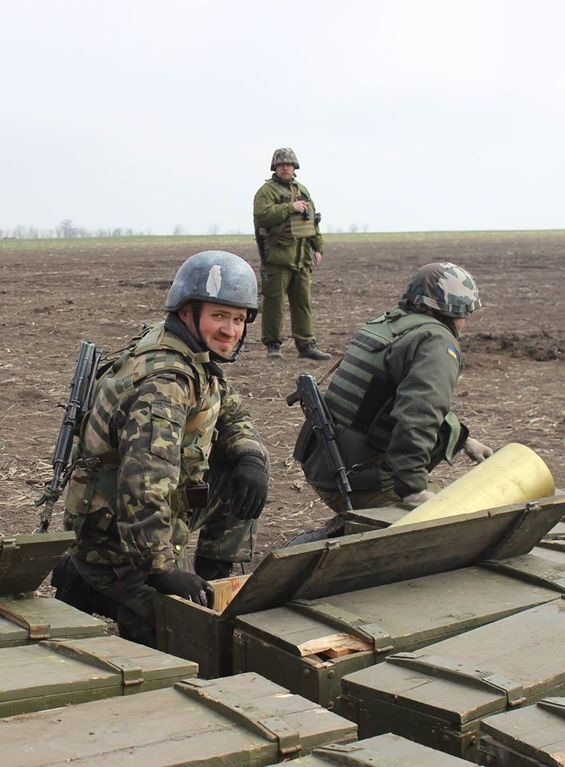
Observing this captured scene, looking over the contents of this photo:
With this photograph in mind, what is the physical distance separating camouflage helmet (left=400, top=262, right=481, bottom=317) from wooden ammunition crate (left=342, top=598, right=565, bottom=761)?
284 cm

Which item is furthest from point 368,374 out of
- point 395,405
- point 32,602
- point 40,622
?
point 40,622

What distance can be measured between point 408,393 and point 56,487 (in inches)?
74.8

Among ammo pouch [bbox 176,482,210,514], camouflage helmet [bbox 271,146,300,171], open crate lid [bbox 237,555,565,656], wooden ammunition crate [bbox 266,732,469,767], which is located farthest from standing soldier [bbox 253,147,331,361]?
wooden ammunition crate [bbox 266,732,469,767]

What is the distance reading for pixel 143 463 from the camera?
499 centimetres

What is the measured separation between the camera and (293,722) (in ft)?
10.9

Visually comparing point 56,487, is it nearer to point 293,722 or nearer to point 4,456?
point 293,722

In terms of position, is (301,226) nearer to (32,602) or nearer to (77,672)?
(32,602)

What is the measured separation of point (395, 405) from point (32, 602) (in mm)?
2581

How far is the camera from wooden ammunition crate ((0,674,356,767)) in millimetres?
3088

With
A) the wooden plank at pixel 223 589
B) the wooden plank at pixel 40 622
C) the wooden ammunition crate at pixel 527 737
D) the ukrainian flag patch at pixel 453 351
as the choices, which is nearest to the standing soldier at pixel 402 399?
the ukrainian flag patch at pixel 453 351

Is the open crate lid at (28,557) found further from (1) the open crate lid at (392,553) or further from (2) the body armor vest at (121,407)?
(2) the body armor vest at (121,407)

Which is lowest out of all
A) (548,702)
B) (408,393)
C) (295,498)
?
(295,498)

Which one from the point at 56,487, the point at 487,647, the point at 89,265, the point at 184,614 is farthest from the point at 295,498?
the point at 89,265

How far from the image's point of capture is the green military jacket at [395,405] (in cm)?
636
